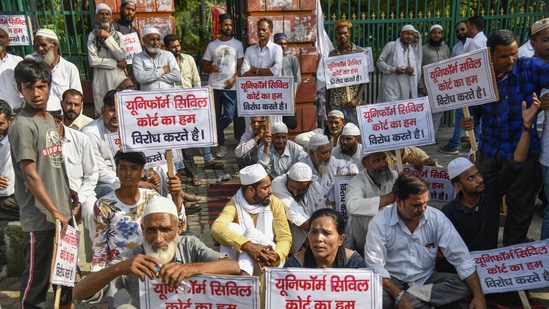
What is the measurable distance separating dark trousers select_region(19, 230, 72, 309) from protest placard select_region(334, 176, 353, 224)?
266 centimetres

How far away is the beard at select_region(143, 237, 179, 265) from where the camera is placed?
3.52 m

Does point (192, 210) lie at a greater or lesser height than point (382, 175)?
lesser

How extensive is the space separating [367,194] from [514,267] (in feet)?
4.57

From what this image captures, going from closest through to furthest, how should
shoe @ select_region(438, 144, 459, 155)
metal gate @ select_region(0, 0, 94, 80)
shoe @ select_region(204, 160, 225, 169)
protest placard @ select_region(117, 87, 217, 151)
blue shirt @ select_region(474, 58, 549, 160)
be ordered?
protest placard @ select_region(117, 87, 217, 151) < blue shirt @ select_region(474, 58, 549, 160) < metal gate @ select_region(0, 0, 94, 80) < shoe @ select_region(204, 160, 225, 169) < shoe @ select_region(438, 144, 459, 155)

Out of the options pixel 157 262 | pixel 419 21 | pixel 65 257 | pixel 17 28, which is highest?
pixel 17 28

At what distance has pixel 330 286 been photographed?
11.5 ft

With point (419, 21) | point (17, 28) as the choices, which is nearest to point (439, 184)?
point (419, 21)

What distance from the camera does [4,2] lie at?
8281mm

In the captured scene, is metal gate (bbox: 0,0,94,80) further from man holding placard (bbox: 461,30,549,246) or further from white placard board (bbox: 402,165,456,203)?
man holding placard (bbox: 461,30,549,246)

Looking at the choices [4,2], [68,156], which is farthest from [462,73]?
[4,2]

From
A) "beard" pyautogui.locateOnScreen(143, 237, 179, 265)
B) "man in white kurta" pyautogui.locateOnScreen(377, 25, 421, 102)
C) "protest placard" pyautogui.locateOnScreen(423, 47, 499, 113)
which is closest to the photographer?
"beard" pyautogui.locateOnScreen(143, 237, 179, 265)

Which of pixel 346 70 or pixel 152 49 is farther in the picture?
pixel 346 70

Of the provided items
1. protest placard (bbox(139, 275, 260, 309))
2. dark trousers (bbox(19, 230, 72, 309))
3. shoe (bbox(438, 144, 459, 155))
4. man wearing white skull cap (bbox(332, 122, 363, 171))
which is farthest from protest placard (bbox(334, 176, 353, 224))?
shoe (bbox(438, 144, 459, 155))

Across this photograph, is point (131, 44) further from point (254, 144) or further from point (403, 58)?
point (403, 58)
